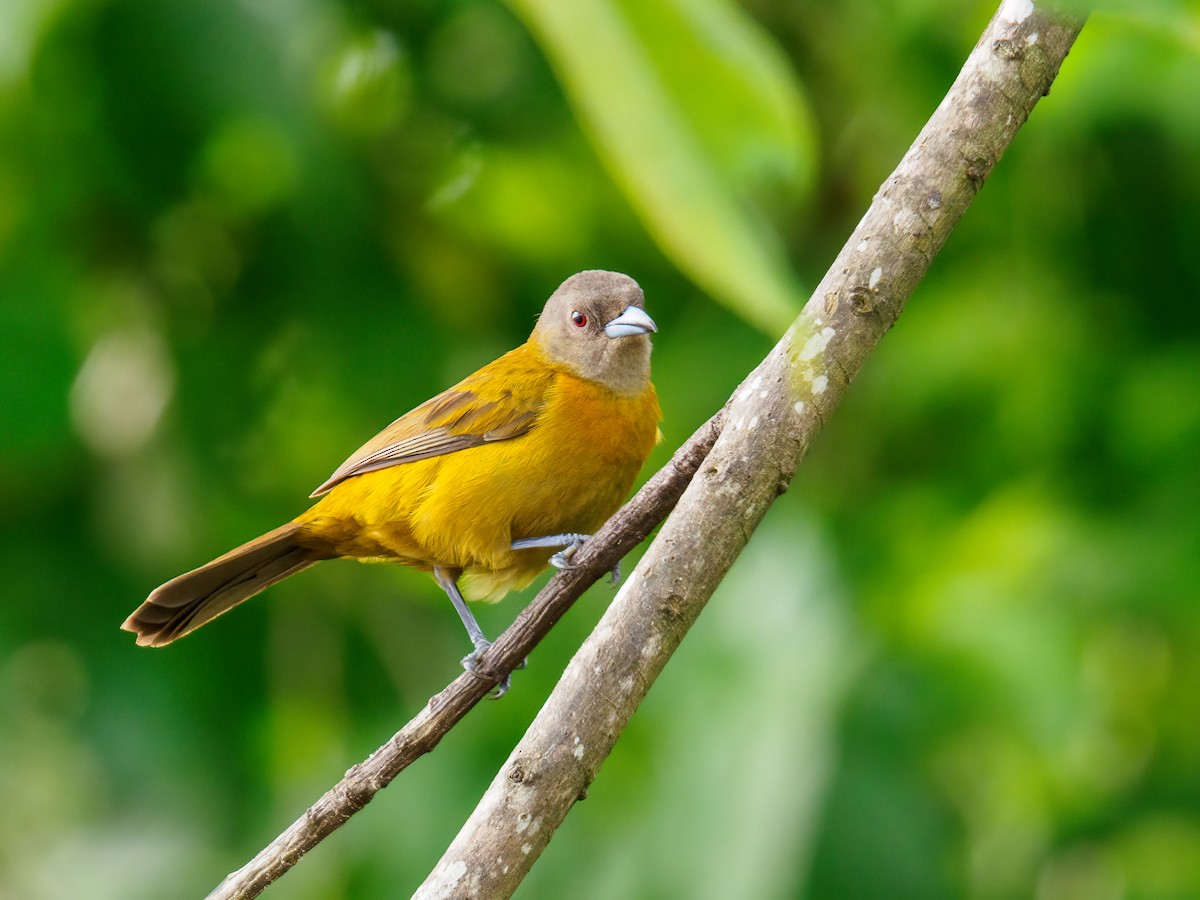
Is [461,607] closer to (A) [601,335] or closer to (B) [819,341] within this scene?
(A) [601,335]

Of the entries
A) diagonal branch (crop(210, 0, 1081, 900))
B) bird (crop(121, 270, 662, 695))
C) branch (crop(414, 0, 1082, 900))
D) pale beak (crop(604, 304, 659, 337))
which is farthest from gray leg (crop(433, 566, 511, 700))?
branch (crop(414, 0, 1082, 900))

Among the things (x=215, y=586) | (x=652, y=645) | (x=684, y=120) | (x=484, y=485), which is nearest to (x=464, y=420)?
(x=484, y=485)

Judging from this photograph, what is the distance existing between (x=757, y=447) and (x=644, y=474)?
117 inches

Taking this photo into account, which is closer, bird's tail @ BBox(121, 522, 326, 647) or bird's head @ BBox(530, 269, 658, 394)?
bird's tail @ BBox(121, 522, 326, 647)

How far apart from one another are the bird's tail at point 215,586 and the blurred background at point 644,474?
3.73 ft

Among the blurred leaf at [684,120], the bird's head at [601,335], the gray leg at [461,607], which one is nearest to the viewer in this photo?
the blurred leaf at [684,120]

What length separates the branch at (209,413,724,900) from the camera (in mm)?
2379

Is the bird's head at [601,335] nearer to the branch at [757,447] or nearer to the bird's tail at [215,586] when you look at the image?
the bird's tail at [215,586]

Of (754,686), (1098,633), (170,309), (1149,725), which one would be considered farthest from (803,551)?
(170,309)

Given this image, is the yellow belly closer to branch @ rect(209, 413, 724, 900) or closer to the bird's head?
the bird's head

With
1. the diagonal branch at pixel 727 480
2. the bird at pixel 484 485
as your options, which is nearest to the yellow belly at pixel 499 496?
the bird at pixel 484 485

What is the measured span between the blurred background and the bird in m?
1.02

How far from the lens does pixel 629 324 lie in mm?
4090

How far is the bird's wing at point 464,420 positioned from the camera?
4.00 m
